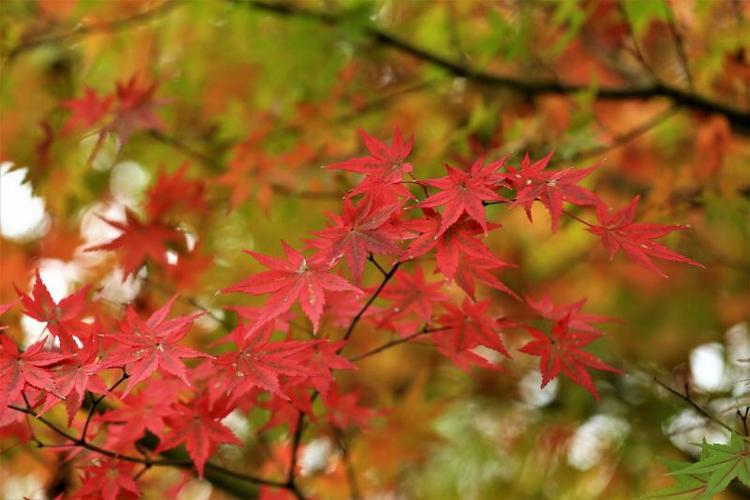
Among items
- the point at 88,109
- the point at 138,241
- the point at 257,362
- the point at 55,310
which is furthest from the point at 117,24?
the point at 257,362

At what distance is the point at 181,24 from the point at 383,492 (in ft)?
4.96

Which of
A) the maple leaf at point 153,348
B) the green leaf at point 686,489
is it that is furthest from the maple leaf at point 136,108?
the green leaf at point 686,489

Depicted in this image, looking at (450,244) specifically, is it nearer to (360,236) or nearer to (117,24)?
(360,236)

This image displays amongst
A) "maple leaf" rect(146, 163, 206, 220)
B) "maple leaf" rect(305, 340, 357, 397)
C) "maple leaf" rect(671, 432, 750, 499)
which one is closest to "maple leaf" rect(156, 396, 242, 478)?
"maple leaf" rect(305, 340, 357, 397)

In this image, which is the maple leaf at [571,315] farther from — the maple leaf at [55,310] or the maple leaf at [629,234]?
the maple leaf at [55,310]

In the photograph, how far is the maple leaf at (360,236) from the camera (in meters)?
1.10

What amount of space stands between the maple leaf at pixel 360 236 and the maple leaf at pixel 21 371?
1.22ft

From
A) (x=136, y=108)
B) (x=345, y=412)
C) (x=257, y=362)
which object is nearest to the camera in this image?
(x=257, y=362)

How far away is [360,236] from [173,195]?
3.29 ft

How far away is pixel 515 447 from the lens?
289 centimetres

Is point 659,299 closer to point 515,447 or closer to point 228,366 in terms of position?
point 515,447

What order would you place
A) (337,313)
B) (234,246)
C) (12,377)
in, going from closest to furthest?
(12,377) < (337,313) < (234,246)

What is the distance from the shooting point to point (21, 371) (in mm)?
1085

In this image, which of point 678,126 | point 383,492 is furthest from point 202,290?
point 678,126
